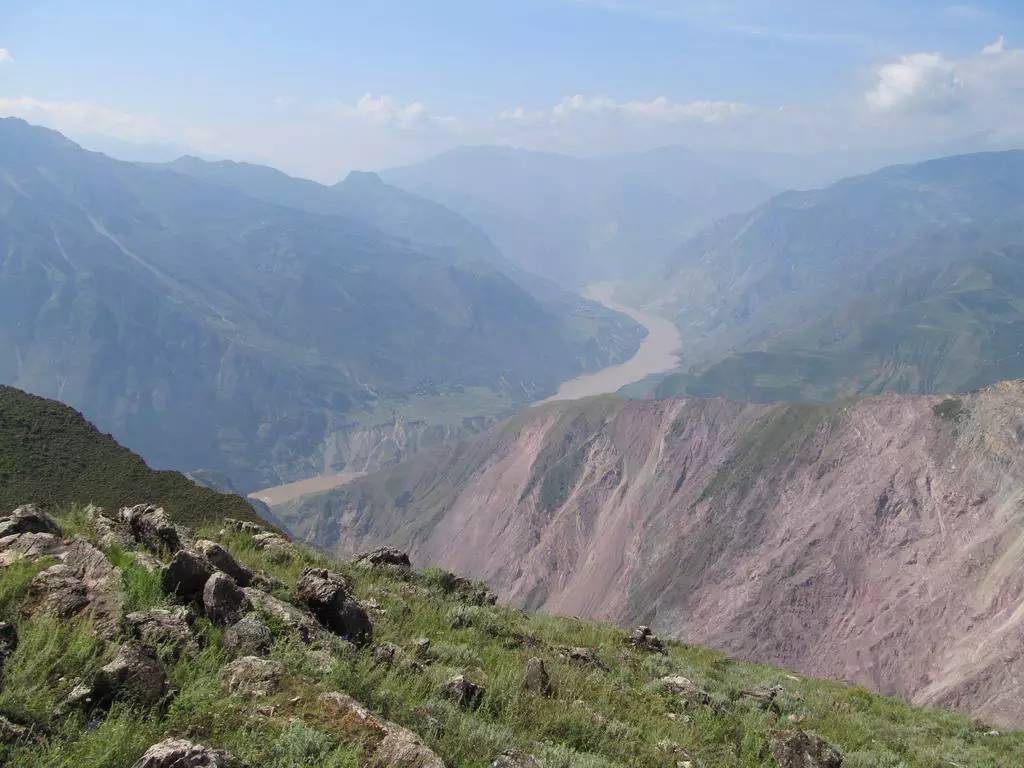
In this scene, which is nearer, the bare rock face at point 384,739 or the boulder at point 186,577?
the bare rock face at point 384,739

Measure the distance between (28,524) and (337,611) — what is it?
4.01 meters

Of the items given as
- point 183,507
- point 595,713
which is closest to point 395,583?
point 595,713

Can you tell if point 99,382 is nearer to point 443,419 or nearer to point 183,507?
point 443,419

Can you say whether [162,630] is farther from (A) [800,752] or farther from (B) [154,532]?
(A) [800,752]

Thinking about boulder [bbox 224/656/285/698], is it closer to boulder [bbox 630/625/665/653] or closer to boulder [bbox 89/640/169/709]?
boulder [bbox 89/640/169/709]

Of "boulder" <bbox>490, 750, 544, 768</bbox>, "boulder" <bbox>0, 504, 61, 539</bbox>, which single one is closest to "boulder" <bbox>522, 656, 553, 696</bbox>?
"boulder" <bbox>490, 750, 544, 768</bbox>

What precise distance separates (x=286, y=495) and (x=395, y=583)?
14295cm

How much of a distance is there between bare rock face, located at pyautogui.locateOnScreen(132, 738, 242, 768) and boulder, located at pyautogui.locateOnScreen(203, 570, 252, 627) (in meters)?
2.46

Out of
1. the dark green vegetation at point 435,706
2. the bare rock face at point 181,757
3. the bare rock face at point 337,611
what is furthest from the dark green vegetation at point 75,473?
the bare rock face at point 181,757

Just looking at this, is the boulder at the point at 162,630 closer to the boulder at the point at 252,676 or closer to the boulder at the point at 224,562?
the boulder at the point at 252,676

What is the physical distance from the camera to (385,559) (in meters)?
14.9

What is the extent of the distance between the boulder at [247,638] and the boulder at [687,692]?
5.52 meters

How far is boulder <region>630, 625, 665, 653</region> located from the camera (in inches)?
530

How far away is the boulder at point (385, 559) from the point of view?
14267 millimetres
